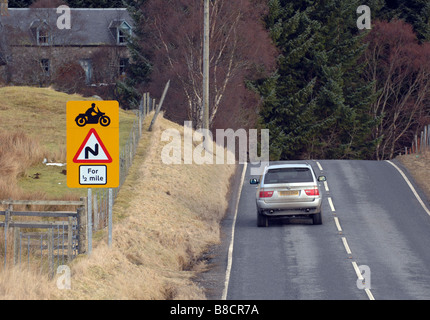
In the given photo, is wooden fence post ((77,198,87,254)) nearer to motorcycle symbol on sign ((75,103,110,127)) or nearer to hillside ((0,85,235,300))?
hillside ((0,85,235,300))

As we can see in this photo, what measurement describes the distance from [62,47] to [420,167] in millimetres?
42891

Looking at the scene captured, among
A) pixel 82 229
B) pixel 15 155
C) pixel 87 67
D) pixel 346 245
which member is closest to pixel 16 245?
pixel 82 229

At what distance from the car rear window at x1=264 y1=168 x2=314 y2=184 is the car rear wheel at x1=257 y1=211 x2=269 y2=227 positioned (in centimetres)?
116

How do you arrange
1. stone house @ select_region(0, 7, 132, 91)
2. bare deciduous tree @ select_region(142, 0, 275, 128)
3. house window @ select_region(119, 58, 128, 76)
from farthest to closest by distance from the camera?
house window @ select_region(119, 58, 128, 76) < stone house @ select_region(0, 7, 132, 91) < bare deciduous tree @ select_region(142, 0, 275, 128)

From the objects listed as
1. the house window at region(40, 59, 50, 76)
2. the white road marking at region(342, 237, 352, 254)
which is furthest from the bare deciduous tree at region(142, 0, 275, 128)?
the white road marking at region(342, 237, 352, 254)

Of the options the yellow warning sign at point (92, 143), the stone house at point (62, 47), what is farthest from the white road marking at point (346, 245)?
the stone house at point (62, 47)

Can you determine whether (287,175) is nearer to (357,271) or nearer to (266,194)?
(266,194)

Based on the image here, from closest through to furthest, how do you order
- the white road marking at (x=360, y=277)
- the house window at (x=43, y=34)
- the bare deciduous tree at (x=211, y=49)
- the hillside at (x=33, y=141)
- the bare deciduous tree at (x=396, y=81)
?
the white road marking at (x=360, y=277), the hillside at (x=33, y=141), the bare deciduous tree at (x=211, y=49), the bare deciduous tree at (x=396, y=81), the house window at (x=43, y=34)

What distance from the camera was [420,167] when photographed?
3753 cm

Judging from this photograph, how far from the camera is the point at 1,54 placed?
68.6 metres

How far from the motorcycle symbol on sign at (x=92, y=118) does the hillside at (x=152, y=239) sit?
281cm

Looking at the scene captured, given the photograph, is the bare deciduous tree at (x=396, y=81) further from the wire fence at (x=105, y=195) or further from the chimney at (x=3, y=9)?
the chimney at (x=3, y=9)

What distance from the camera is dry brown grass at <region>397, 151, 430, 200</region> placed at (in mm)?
33562

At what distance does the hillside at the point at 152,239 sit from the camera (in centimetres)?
1483
